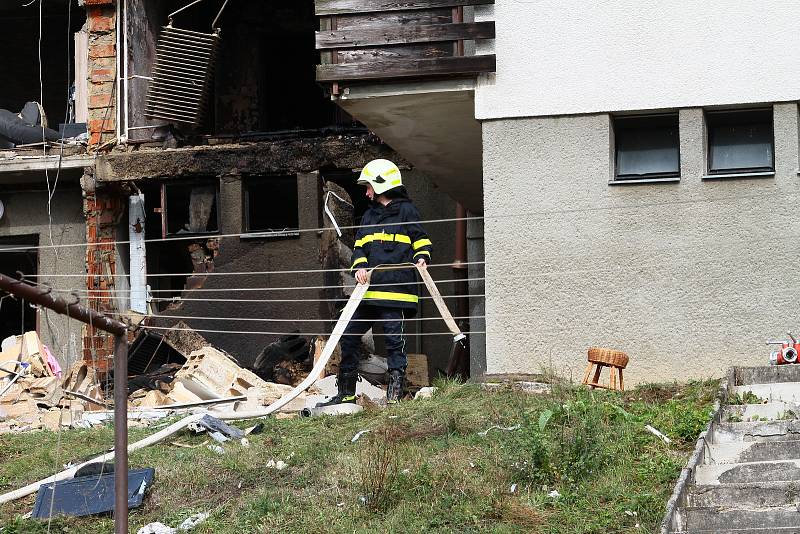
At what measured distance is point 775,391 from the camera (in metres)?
10.4

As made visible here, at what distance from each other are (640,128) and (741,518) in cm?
580

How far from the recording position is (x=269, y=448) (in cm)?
1030

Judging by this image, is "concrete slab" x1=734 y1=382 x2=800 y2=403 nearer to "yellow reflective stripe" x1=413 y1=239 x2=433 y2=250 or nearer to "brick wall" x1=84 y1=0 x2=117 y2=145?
"yellow reflective stripe" x1=413 y1=239 x2=433 y2=250

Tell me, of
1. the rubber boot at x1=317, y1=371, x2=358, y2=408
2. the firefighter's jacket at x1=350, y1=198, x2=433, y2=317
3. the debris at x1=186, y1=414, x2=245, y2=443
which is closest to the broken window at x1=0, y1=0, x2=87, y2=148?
the firefighter's jacket at x1=350, y1=198, x2=433, y2=317

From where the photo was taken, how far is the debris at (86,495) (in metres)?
9.31

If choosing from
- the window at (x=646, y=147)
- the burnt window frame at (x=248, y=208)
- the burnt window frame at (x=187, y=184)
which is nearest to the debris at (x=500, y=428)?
the window at (x=646, y=147)

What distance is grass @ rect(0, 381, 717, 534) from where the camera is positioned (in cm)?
828

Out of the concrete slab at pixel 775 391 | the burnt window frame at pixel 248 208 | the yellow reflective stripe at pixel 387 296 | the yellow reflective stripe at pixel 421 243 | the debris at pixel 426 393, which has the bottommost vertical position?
the debris at pixel 426 393

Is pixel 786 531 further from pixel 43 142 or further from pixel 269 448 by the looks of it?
pixel 43 142

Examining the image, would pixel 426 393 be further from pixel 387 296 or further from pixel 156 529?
pixel 156 529

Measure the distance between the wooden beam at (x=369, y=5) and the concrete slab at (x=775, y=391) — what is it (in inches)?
186

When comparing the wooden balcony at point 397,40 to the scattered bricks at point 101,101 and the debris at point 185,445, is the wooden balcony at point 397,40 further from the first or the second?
the scattered bricks at point 101,101

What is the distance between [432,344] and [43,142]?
623cm

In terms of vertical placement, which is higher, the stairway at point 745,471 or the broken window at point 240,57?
the broken window at point 240,57
